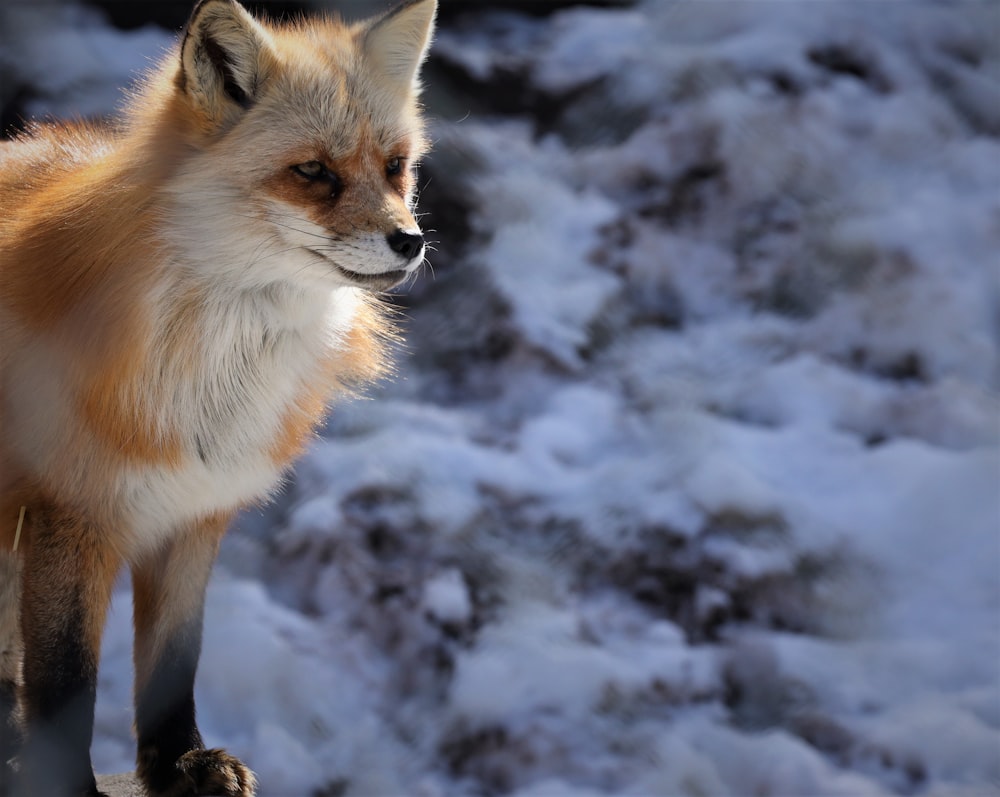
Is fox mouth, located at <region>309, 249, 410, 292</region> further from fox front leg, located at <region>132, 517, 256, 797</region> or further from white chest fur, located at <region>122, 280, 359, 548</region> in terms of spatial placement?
fox front leg, located at <region>132, 517, 256, 797</region>

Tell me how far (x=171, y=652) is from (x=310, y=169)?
2.70 feet

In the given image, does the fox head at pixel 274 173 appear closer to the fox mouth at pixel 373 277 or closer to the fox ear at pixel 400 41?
the fox mouth at pixel 373 277

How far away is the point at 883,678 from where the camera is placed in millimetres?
2764

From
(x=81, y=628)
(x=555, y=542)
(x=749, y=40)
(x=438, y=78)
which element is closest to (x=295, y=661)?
(x=555, y=542)

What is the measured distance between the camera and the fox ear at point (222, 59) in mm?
1545

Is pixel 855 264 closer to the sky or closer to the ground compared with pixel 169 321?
closer to the ground

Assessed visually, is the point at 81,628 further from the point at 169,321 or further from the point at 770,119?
the point at 770,119

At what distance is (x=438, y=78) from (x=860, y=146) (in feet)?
4.69

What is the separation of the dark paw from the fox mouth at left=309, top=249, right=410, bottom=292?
799 millimetres

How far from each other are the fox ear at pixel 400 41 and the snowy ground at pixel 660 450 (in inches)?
57.0

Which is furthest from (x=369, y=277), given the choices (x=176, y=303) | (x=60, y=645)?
(x=60, y=645)

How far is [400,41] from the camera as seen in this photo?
5.90ft

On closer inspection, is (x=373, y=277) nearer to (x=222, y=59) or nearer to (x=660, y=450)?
(x=222, y=59)

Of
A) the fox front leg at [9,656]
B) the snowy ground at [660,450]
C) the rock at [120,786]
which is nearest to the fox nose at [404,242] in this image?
the fox front leg at [9,656]
